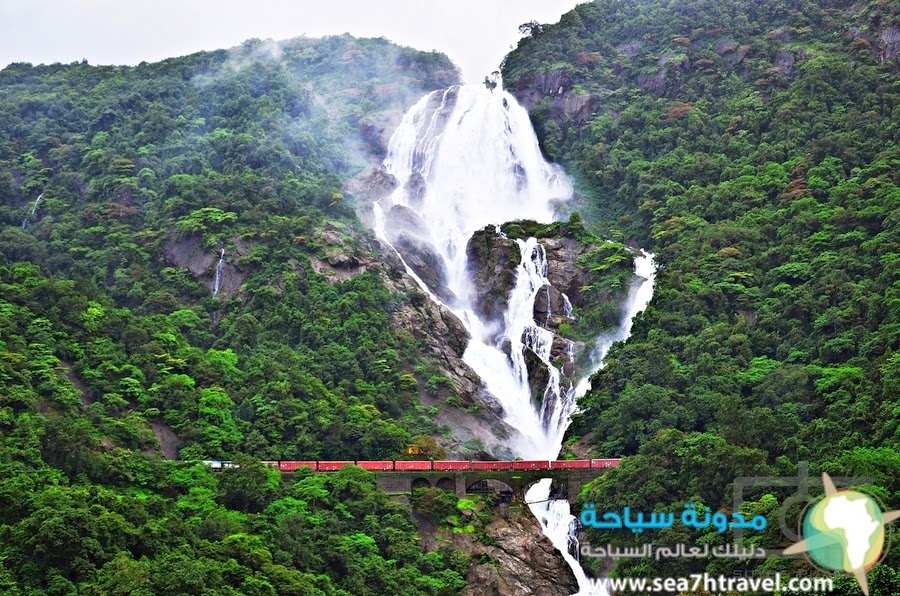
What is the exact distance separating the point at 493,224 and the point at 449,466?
26.7m

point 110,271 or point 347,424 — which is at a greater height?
point 110,271

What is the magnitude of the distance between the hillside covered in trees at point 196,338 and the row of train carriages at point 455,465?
4.45ft

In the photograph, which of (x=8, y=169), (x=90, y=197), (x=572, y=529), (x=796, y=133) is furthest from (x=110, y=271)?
(x=796, y=133)

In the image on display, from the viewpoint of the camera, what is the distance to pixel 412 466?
2608 inches

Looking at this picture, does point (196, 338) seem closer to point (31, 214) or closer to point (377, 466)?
point (377, 466)

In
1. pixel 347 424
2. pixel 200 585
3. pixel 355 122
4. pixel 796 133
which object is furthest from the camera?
pixel 355 122

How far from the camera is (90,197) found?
88.4 meters

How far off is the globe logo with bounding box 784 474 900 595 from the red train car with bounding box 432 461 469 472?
17.7m

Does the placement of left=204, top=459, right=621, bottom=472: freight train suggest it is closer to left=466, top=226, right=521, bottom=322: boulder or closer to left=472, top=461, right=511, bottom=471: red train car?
left=472, top=461, right=511, bottom=471: red train car

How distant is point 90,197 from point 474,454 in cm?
3279

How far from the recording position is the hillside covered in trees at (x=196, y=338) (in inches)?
2173

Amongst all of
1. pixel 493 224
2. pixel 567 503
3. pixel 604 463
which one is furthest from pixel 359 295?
pixel 567 503

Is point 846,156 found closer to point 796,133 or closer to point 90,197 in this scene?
point 796,133

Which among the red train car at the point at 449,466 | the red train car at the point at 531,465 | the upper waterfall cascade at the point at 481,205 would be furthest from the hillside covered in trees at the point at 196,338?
the red train car at the point at 531,465
